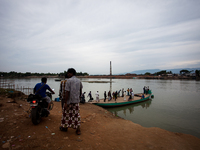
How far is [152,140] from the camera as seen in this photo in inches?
161

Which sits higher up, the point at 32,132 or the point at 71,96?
the point at 71,96

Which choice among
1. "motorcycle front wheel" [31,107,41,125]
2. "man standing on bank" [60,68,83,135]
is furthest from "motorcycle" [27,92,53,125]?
"man standing on bank" [60,68,83,135]

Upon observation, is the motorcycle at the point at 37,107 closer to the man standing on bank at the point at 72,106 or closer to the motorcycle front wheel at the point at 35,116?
the motorcycle front wheel at the point at 35,116

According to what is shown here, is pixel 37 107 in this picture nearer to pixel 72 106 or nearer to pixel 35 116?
pixel 35 116

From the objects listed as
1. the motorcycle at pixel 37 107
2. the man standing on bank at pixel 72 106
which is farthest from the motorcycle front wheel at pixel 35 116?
the man standing on bank at pixel 72 106

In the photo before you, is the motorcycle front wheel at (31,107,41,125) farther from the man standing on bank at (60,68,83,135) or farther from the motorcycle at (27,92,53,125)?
the man standing on bank at (60,68,83,135)

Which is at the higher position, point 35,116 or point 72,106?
point 72,106

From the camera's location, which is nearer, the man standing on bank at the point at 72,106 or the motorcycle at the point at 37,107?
the man standing on bank at the point at 72,106

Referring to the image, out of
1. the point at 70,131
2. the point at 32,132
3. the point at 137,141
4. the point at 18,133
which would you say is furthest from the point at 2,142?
the point at 137,141

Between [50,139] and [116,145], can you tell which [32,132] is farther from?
[116,145]

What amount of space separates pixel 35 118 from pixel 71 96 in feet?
5.32

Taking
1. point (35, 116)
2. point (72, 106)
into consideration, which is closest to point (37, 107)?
point (35, 116)

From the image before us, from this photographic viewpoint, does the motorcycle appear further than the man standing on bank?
Yes

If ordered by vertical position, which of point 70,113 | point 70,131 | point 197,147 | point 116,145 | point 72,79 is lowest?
point 197,147
